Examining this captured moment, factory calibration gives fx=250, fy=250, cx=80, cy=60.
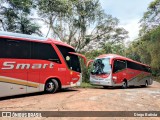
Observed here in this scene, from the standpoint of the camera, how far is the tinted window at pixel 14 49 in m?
10.7

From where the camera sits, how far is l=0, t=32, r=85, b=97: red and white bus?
35.4ft

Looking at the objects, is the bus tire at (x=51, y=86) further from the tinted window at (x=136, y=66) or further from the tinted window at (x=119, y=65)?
the tinted window at (x=136, y=66)

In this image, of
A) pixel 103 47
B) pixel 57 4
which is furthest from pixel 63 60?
pixel 103 47

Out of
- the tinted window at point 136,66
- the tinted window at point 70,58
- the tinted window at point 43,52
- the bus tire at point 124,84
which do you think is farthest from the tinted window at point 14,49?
the tinted window at point 136,66

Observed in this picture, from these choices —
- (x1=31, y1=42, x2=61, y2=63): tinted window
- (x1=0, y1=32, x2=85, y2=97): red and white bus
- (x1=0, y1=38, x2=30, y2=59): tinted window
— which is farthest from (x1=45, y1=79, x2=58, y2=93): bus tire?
(x1=0, y1=38, x2=30, y2=59): tinted window

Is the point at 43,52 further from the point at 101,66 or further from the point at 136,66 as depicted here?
the point at 136,66

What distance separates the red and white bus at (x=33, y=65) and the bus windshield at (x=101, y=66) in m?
4.71

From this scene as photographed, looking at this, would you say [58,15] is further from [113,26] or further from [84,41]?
[113,26]

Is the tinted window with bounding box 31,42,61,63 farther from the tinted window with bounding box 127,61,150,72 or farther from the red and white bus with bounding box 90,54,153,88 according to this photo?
the tinted window with bounding box 127,61,150,72

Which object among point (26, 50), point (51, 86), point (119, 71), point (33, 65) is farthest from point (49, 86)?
point (119, 71)

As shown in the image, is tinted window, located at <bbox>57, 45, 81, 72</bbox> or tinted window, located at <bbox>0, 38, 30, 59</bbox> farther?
tinted window, located at <bbox>57, 45, 81, 72</bbox>

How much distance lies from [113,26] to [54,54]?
52.2ft

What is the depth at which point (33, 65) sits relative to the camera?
12.0 metres

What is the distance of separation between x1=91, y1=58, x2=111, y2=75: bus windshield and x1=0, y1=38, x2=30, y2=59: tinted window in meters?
8.52
